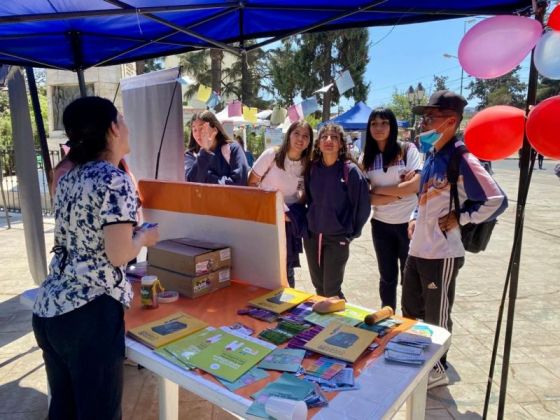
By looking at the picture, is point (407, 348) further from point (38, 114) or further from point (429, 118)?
point (38, 114)

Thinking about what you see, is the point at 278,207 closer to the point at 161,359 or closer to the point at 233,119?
the point at 161,359

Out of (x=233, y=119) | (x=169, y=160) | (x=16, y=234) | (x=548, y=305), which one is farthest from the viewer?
(x=233, y=119)

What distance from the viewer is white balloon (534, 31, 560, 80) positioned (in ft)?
4.82

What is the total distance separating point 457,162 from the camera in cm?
210

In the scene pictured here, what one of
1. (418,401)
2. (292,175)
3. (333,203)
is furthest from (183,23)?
(418,401)

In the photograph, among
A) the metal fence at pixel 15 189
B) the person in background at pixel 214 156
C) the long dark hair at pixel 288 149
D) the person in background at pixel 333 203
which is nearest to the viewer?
the person in background at pixel 333 203

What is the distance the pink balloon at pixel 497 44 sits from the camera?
5.10 ft

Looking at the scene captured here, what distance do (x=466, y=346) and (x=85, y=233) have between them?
2718 mm

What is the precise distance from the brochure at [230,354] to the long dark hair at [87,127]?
0.76 metres

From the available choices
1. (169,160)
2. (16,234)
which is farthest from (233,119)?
(169,160)

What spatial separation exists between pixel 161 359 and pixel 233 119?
33.0 ft

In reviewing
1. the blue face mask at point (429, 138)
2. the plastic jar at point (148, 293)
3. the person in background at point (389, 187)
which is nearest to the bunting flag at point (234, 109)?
the person in background at point (389, 187)

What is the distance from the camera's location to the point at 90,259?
Answer: 1361mm

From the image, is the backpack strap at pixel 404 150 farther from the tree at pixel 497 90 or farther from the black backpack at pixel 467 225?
the tree at pixel 497 90
